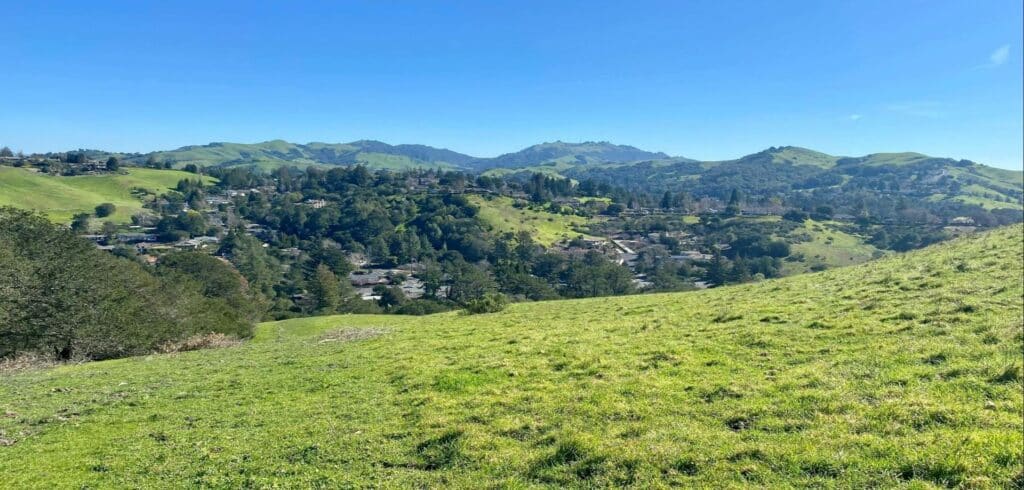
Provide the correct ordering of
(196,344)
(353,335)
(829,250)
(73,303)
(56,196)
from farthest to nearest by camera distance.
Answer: (56,196)
(829,250)
(196,344)
(73,303)
(353,335)

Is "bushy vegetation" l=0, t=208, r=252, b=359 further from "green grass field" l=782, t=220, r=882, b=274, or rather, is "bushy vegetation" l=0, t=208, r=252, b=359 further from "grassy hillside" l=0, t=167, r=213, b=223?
"green grass field" l=782, t=220, r=882, b=274

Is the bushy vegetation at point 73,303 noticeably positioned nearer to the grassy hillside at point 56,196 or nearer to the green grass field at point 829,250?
the grassy hillside at point 56,196

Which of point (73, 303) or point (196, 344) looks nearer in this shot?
point (73, 303)

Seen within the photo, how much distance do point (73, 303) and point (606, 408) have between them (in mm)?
34477

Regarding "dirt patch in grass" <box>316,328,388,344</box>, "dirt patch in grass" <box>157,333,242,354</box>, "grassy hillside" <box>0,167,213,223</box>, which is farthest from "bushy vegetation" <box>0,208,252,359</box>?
"grassy hillside" <box>0,167,213,223</box>

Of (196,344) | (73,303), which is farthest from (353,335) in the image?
(73,303)

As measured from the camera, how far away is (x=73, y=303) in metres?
30.3

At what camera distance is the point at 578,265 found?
5487 inches

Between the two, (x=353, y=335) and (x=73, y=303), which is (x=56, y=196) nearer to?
(x=73, y=303)

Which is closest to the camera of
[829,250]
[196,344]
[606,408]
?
[606,408]

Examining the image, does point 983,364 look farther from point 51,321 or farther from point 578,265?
point 578,265

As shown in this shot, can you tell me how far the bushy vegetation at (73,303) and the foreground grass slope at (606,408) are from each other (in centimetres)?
955

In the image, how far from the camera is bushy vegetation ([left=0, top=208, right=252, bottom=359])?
28719 mm

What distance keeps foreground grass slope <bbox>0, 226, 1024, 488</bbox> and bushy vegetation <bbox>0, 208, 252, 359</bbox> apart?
9548 mm
